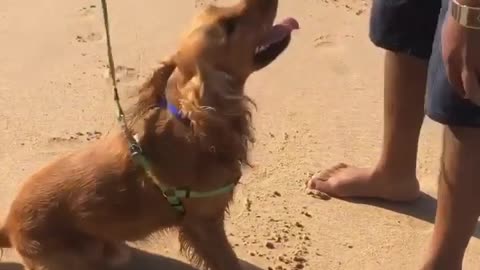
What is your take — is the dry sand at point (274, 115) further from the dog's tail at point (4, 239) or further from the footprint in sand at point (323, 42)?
the dog's tail at point (4, 239)

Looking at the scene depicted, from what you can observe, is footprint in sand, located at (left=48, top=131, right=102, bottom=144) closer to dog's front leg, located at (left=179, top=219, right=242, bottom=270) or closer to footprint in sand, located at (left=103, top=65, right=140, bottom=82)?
footprint in sand, located at (left=103, top=65, right=140, bottom=82)

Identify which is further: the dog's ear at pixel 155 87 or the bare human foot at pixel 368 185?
the bare human foot at pixel 368 185

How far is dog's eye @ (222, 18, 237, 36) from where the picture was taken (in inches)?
111

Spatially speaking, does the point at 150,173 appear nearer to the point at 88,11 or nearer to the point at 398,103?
the point at 398,103

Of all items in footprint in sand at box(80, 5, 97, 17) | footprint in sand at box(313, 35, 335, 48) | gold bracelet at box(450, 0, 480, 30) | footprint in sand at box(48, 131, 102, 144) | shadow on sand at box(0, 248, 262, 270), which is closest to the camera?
gold bracelet at box(450, 0, 480, 30)

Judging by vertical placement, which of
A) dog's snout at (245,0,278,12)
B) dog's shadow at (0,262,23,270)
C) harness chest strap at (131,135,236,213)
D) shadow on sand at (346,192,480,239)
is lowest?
dog's shadow at (0,262,23,270)

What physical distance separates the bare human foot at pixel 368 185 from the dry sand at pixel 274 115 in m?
0.05

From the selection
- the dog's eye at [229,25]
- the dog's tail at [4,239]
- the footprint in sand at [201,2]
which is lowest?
the dog's tail at [4,239]

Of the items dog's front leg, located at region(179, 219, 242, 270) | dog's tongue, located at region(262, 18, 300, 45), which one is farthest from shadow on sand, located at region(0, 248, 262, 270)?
dog's tongue, located at region(262, 18, 300, 45)

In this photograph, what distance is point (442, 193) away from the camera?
9.11ft

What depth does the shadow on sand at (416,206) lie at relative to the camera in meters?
3.48

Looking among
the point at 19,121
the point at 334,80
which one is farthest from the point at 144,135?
the point at 334,80

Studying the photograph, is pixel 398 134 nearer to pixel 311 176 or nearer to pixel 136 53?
pixel 311 176

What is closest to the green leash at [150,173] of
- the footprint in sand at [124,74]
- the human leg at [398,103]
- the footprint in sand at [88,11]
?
the human leg at [398,103]
